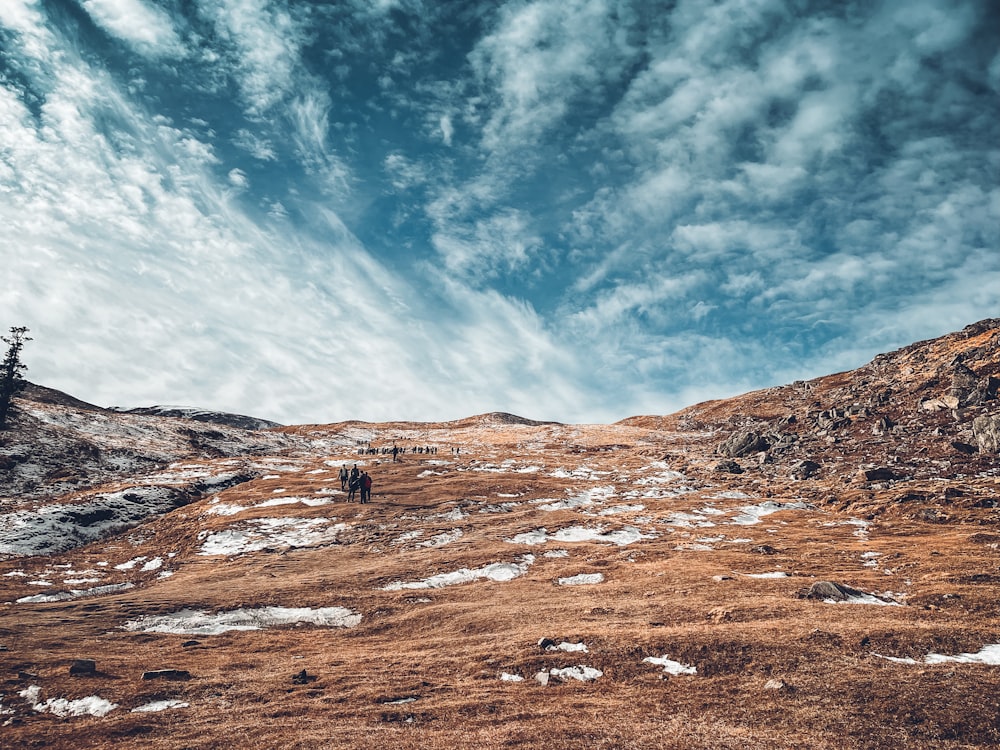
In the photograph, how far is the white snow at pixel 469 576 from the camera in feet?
121

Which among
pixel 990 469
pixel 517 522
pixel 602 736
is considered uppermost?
pixel 990 469

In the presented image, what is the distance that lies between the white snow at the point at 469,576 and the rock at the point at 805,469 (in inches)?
1918

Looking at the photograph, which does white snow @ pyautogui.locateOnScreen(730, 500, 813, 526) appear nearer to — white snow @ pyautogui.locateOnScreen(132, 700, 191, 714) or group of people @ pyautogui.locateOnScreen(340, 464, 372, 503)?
group of people @ pyautogui.locateOnScreen(340, 464, 372, 503)

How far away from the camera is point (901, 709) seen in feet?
52.0

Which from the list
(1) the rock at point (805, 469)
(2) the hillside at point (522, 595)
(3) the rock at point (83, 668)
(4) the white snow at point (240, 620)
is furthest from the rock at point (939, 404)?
(3) the rock at point (83, 668)

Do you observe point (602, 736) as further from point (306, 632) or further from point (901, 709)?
point (306, 632)

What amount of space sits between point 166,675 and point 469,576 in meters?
21.7

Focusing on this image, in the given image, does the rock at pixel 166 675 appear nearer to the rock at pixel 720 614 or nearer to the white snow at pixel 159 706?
the white snow at pixel 159 706

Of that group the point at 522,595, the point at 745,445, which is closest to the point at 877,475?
the point at 745,445

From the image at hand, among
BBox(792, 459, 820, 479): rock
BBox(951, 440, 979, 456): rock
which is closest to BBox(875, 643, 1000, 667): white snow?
BBox(951, 440, 979, 456): rock

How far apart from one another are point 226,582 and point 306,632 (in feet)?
43.1

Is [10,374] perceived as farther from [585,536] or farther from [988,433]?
[988,433]

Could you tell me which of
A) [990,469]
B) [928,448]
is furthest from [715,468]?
[990,469]

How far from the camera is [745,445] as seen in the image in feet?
289
